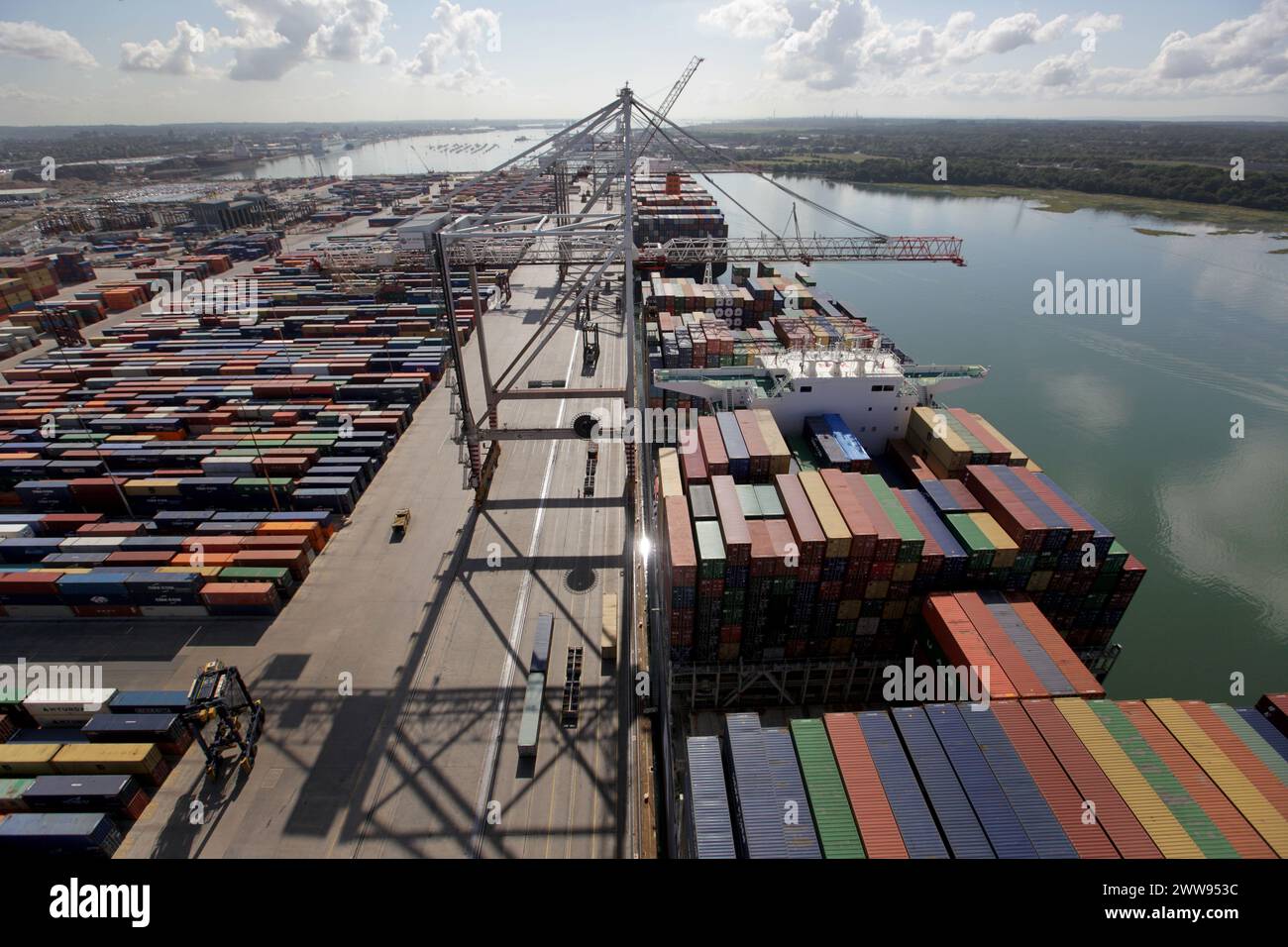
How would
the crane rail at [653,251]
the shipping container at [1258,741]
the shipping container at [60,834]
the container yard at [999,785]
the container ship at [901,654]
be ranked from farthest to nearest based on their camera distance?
the crane rail at [653,251]
the shipping container at [60,834]
the shipping container at [1258,741]
the container ship at [901,654]
the container yard at [999,785]

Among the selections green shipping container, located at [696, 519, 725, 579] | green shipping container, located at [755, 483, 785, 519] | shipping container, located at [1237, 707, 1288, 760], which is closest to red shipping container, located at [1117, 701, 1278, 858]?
shipping container, located at [1237, 707, 1288, 760]

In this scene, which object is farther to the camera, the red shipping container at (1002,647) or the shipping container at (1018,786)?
the red shipping container at (1002,647)

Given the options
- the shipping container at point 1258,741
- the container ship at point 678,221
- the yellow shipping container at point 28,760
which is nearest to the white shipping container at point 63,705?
the yellow shipping container at point 28,760

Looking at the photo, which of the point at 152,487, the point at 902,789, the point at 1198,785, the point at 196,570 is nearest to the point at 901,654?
the point at 902,789

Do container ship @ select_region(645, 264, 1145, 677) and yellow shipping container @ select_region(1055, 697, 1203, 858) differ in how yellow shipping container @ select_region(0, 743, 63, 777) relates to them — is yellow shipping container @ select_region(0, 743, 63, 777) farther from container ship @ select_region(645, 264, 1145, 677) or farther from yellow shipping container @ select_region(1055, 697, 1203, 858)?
yellow shipping container @ select_region(1055, 697, 1203, 858)

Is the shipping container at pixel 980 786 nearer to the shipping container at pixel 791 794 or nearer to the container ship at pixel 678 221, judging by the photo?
the shipping container at pixel 791 794
